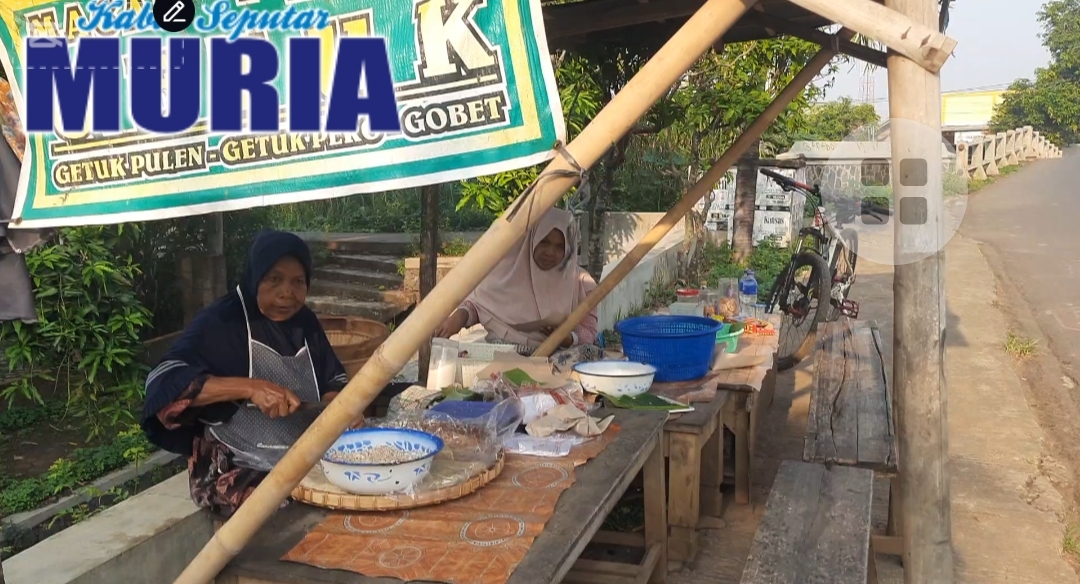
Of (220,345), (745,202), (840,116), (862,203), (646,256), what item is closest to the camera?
(220,345)

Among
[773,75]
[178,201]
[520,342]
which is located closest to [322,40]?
[178,201]

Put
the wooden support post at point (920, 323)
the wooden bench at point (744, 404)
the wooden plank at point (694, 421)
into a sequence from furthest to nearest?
1. the wooden bench at point (744, 404)
2. the wooden plank at point (694, 421)
3. the wooden support post at point (920, 323)

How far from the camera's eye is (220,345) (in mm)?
2484

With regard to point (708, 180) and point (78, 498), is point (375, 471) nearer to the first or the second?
point (708, 180)

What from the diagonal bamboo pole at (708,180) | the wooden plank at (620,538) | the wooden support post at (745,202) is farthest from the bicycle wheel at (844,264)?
the wooden plank at (620,538)

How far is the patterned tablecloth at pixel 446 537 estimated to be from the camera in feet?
5.65

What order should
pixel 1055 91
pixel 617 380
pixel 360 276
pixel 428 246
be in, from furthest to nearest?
pixel 1055 91 → pixel 360 276 → pixel 428 246 → pixel 617 380

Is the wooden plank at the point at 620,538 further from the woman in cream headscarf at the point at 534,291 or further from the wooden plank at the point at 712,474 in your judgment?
the woman in cream headscarf at the point at 534,291

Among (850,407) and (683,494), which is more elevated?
(850,407)

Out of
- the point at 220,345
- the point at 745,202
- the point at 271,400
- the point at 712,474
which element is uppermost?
the point at 745,202

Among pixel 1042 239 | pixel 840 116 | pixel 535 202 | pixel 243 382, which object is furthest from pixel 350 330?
pixel 840 116

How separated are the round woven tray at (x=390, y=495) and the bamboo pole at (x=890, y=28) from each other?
4.45 ft

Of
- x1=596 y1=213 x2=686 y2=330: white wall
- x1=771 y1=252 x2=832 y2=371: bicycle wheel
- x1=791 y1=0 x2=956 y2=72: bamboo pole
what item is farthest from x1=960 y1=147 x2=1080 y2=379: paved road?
x1=791 y1=0 x2=956 y2=72: bamboo pole

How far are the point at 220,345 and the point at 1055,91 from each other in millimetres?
43283
